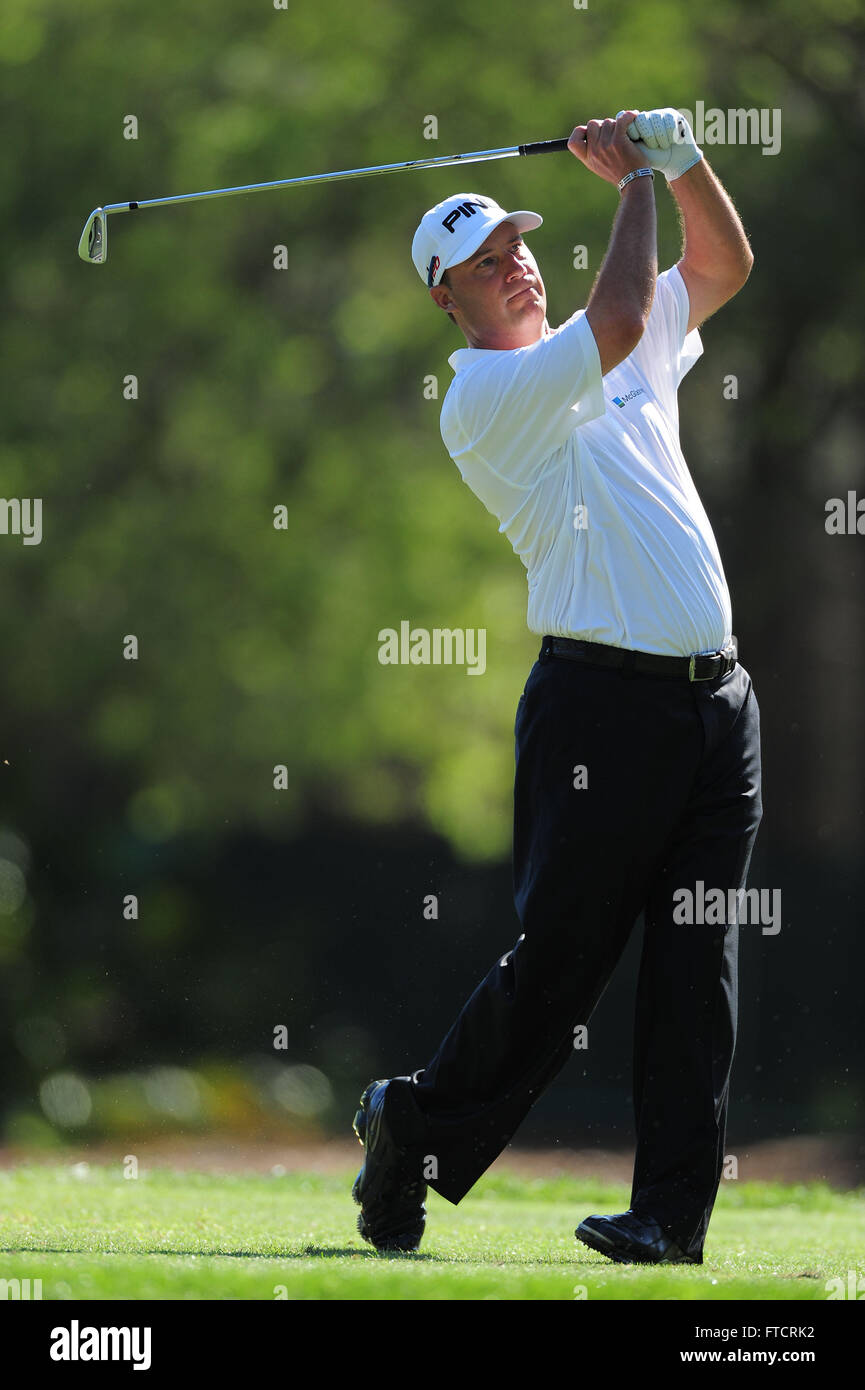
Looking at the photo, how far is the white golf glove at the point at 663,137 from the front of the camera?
3.67m

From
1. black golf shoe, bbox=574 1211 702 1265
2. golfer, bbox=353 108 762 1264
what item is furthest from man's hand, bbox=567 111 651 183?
black golf shoe, bbox=574 1211 702 1265

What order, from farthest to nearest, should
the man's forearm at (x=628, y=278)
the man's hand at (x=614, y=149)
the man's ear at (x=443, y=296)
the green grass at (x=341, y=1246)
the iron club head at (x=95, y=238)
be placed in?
the iron club head at (x=95, y=238) → the man's ear at (x=443, y=296) → the man's hand at (x=614, y=149) → the man's forearm at (x=628, y=278) → the green grass at (x=341, y=1246)

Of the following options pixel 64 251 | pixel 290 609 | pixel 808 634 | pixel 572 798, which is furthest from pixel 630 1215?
pixel 64 251

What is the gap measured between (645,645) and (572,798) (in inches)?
13.8

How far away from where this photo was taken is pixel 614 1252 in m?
3.56

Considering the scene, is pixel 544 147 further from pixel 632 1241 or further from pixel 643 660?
pixel 632 1241

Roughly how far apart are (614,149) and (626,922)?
1641mm

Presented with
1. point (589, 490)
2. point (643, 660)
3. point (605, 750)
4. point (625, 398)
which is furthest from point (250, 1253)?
point (625, 398)

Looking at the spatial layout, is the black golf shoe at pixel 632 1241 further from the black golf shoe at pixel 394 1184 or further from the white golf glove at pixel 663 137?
the white golf glove at pixel 663 137

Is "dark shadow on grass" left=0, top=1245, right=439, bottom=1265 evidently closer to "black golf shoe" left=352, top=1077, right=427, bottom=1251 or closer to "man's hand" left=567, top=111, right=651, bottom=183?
"black golf shoe" left=352, top=1077, right=427, bottom=1251

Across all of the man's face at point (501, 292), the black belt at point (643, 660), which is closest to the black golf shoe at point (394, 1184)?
the black belt at point (643, 660)

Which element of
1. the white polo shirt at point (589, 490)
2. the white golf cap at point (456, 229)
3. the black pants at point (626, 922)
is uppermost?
the white golf cap at point (456, 229)

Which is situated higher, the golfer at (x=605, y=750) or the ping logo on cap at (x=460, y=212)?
the ping logo on cap at (x=460, y=212)

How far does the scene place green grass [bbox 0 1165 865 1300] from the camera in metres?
3.08
